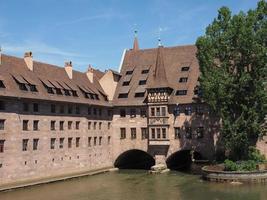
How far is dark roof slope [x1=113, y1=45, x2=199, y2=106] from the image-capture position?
59.6m

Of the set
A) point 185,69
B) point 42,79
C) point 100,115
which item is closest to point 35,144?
point 42,79

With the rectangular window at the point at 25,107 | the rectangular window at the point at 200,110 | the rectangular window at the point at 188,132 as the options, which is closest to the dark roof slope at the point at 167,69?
the rectangular window at the point at 200,110

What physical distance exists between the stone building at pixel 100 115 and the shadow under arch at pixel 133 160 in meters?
0.22

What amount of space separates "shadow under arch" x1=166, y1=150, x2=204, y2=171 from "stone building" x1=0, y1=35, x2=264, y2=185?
1.35ft

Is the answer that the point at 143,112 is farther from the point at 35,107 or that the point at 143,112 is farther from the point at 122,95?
the point at 35,107

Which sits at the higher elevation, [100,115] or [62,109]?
[62,109]

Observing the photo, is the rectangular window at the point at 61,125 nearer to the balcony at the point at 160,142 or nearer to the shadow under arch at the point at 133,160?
the balcony at the point at 160,142

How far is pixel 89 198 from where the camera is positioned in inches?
1517

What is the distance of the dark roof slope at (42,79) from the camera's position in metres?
46.1

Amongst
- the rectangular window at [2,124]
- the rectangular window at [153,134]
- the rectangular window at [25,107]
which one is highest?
the rectangular window at [25,107]

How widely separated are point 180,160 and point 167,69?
587 inches

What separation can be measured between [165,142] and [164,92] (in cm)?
701

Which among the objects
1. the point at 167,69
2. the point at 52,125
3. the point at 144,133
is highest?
the point at 167,69

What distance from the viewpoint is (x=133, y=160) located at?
68.3m
